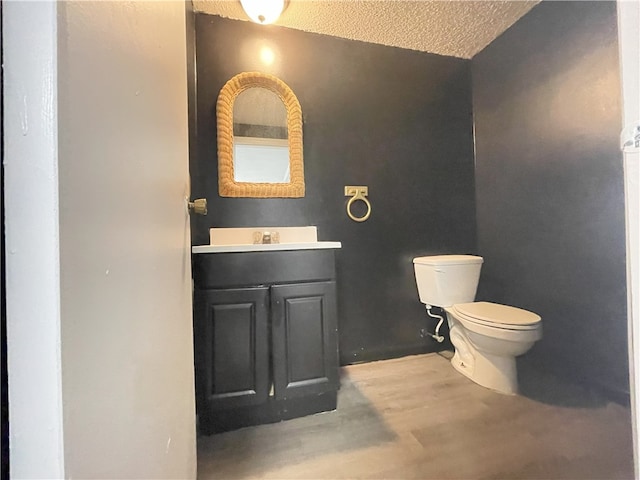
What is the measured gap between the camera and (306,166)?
1781mm

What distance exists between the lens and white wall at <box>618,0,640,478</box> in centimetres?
40

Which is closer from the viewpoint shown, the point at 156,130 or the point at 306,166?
the point at 156,130

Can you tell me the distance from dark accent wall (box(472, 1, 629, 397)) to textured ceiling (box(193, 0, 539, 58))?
18cm

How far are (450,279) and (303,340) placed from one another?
1.07 meters

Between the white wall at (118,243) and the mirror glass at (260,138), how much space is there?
0.98 metres

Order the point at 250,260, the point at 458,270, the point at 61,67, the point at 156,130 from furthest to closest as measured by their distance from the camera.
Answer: the point at 458,270 < the point at 250,260 < the point at 156,130 < the point at 61,67

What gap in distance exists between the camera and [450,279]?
1774mm

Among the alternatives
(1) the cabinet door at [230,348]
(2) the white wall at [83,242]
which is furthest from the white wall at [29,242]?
(1) the cabinet door at [230,348]

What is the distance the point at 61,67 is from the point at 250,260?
3.29ft

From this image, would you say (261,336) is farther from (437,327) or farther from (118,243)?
(437,327)

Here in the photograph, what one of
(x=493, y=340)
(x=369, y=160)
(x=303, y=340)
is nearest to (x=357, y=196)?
(x=369, y=160)

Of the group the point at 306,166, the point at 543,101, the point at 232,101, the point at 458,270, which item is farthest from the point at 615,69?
the point at 232,101

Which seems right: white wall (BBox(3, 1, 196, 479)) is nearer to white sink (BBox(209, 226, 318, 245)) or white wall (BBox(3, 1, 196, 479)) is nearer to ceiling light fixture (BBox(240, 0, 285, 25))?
white sink (BBox(209, 226, 318, 245))

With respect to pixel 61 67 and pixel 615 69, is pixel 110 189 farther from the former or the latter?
pixel 615 69
